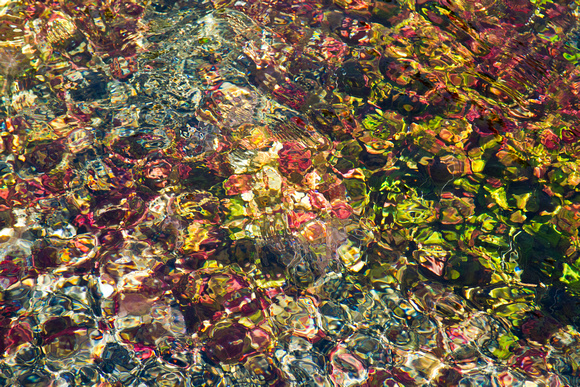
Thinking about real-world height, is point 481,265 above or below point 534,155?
below

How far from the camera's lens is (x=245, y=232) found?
2.05 m

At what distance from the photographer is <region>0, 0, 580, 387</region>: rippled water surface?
1770 millimetres

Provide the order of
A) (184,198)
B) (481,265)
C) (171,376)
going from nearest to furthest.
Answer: (171,376), (481,265), (184,198)

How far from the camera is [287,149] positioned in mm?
2238

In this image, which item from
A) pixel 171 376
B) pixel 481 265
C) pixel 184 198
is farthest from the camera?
pixel 184 198

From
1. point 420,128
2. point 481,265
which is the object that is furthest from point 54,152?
point 481,265

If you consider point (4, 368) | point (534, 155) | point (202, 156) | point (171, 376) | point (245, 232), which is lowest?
point (4, 368)

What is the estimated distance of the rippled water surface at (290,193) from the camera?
1.77m

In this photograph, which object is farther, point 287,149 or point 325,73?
point 325,73

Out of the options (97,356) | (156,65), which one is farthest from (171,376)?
(156,65)

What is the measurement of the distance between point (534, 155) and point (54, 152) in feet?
7.91

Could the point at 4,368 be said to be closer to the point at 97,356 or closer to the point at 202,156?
the point at 97,356

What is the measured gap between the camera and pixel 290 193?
213 cm

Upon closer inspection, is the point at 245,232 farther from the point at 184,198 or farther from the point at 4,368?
the point at 4,368
